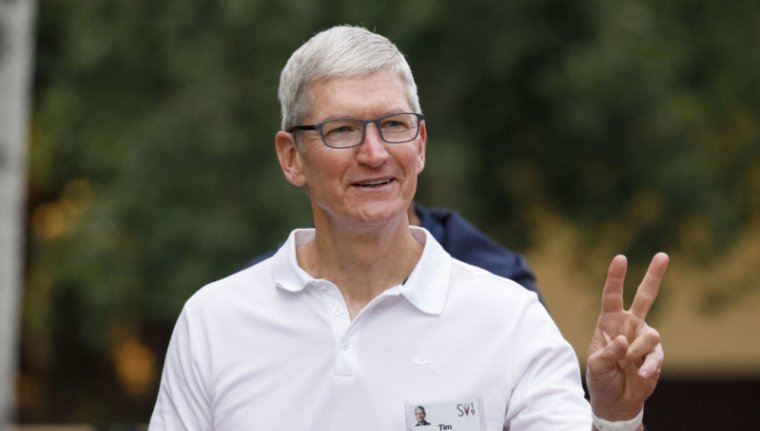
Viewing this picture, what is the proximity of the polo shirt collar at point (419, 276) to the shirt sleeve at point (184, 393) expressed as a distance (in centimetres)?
21

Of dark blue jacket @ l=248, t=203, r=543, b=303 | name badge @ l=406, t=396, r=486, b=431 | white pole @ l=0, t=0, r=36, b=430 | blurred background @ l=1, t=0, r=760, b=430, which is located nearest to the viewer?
name badge @ l=406, t=396, r=486, b=431

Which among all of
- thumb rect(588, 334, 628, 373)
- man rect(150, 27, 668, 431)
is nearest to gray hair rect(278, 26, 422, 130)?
man rect(150, 27, 668, 431)

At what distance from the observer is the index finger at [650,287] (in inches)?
115

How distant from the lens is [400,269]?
3240mm

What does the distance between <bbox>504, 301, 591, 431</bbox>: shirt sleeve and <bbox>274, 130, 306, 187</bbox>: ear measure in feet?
1.80

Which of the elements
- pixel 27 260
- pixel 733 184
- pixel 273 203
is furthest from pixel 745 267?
pixel 27 260

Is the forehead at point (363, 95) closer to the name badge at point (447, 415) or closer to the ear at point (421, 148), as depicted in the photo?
the ear at point (421, 148)

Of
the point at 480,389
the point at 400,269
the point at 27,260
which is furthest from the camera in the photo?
the point at 27,260

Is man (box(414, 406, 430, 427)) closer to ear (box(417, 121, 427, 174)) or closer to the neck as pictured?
the neck

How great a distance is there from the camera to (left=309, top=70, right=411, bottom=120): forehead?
10.2ft

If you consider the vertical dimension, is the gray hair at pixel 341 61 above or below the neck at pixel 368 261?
above

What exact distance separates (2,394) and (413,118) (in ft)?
14.9

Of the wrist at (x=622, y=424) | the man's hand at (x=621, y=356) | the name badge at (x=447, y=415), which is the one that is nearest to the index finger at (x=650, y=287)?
the man's hand at (x=621, y=356)

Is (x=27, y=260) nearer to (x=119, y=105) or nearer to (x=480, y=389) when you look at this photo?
(x=119, y=105)
